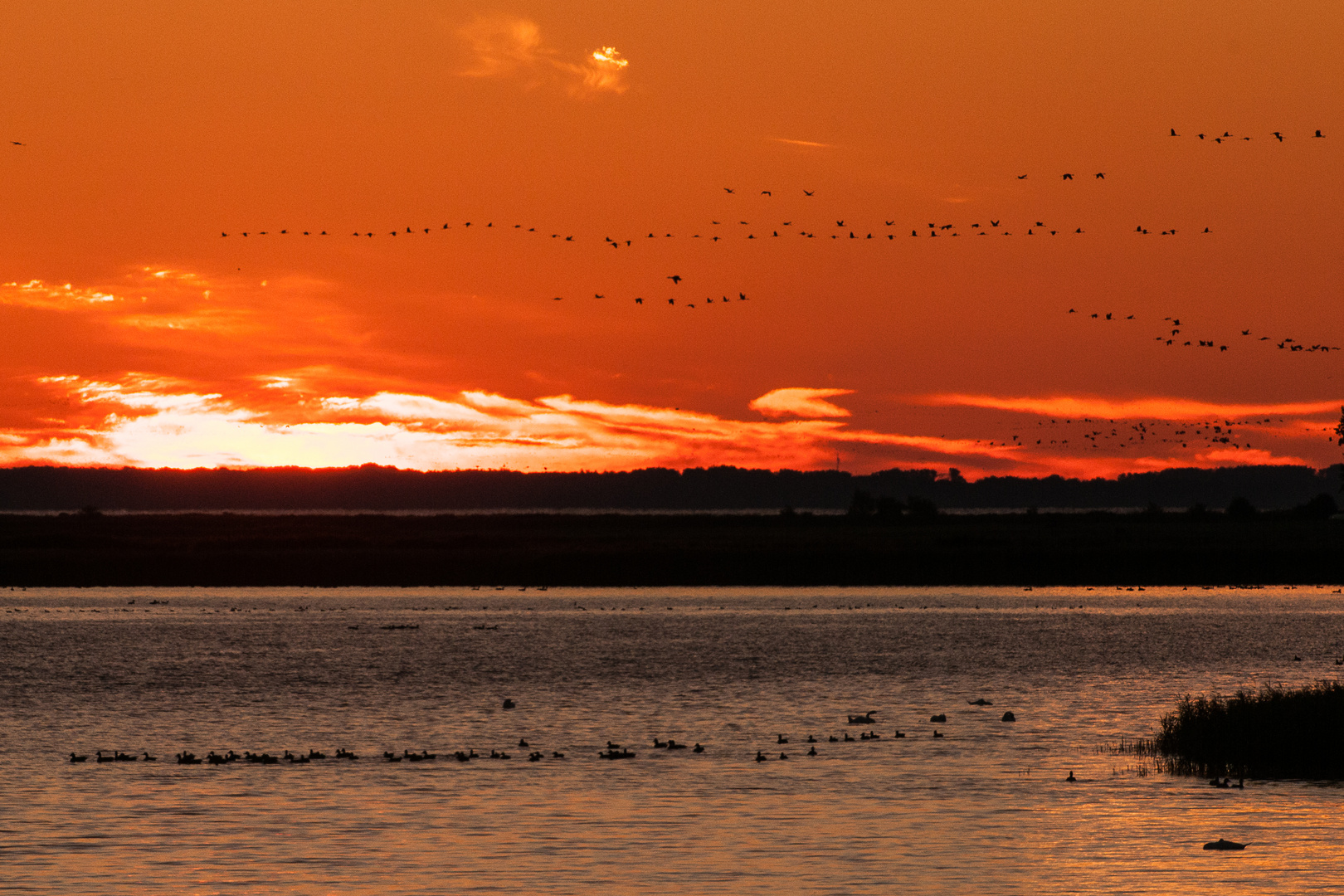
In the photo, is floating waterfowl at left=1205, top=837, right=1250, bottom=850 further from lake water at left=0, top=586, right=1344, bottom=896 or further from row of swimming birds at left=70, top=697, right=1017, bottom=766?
row of swimming birds at left=70, top=697, right=1017, bottom=766

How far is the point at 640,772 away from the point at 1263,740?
43.3 feet

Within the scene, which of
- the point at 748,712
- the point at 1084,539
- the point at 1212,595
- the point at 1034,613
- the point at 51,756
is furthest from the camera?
the point at 1084,539

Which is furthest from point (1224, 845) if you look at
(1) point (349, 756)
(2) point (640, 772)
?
(1) point (349, 756)

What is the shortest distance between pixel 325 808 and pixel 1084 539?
161530 mm

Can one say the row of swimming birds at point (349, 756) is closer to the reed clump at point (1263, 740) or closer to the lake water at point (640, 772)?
the lake water at point (640, 772)

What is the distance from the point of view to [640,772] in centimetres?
3622

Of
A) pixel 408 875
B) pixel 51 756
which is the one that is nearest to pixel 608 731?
pixel 51 756

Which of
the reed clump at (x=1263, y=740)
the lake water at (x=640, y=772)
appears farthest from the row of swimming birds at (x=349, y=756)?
A: the reed clump at (x=1263, y=740)

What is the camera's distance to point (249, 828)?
29453mm

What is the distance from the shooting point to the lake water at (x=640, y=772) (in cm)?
2594

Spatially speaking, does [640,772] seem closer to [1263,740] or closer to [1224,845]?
[1224,845]

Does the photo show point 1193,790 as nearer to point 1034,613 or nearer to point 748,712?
point 748,712

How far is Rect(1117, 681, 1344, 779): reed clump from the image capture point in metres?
36.0

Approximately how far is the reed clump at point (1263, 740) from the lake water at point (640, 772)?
5.39ft
